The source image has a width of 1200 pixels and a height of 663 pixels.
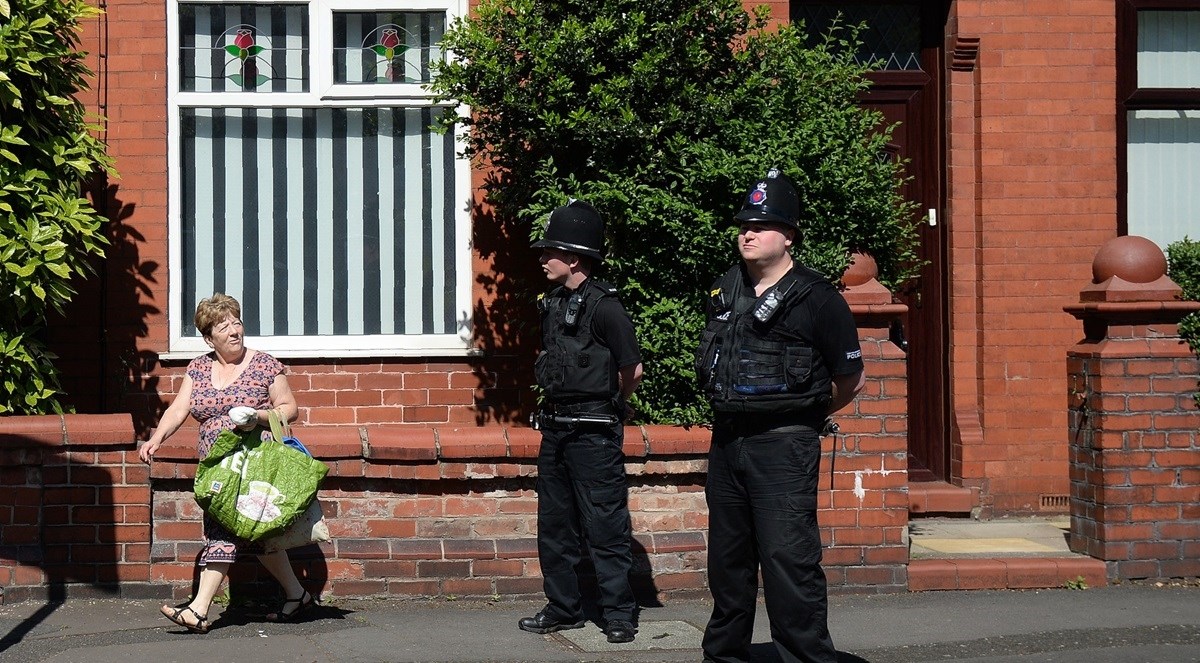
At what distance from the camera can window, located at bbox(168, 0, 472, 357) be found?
9281 millimetres

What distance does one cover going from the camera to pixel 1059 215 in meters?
9.95

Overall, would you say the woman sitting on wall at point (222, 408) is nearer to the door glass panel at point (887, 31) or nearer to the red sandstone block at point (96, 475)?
the red sandstone block at point (96, 475)

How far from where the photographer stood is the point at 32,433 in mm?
7230

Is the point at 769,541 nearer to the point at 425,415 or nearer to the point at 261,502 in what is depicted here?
the point at 261,502

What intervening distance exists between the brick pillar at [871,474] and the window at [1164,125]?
356cm

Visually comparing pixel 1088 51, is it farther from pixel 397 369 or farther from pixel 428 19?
pixel 397 369

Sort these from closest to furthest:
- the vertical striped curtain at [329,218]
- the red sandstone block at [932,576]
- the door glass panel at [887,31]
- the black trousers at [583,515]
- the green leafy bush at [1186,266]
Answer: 1. the black trousers at [583,515]
2. the red sandstone block at [932,576]
3. the green leafy bush at [1186,266]
4. the vertical striped curtain at [329,218]
5. the door glass panel at [887,31]

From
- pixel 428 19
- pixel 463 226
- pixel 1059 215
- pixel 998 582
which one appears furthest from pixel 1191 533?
pixel 428 19

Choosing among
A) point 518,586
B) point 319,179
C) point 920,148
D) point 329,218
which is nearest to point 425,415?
point 329,218

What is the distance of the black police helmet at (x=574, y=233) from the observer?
6621mm

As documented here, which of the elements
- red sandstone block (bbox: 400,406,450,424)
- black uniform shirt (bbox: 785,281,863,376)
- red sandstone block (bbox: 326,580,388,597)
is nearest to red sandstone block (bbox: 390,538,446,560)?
red sandstone block (bbox: 326,580,388,597)

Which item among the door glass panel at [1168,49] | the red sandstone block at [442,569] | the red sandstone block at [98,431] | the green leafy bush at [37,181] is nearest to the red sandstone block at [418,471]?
the red sandstone block at [442,569]

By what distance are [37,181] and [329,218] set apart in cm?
210

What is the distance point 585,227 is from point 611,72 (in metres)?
1.81
